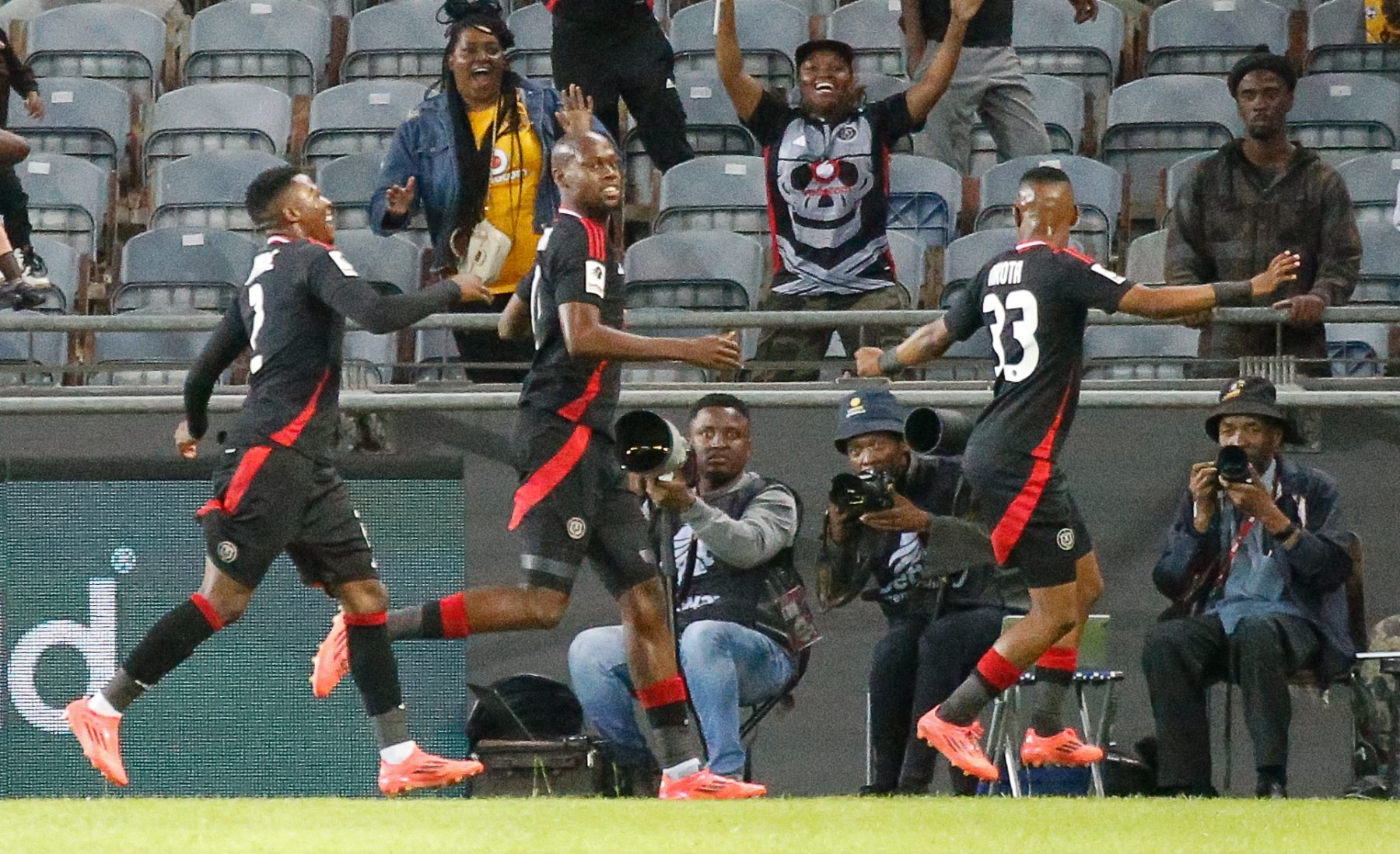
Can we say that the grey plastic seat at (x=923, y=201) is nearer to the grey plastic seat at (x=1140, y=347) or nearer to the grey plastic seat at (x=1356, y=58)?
the grey plastic seat at (x=1140, y=347)

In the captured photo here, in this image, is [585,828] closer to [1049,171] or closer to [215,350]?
[215,350]

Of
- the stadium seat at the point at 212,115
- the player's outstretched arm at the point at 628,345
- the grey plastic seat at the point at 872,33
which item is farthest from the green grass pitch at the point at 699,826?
the grey plastic seat at the point at 872,33

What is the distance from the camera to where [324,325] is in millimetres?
7133

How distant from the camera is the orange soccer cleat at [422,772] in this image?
278 inches

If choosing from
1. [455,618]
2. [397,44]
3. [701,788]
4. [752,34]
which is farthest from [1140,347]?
[397,44]

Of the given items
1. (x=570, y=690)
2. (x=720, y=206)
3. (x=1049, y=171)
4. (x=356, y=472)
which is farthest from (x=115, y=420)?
(x=1049, y=171)

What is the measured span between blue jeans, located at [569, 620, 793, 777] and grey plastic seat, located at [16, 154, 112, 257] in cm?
360

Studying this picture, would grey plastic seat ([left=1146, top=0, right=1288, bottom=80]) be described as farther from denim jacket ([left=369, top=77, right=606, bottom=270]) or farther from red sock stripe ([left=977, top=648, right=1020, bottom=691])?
red sock stripe ([left=977, top=648, right=1020, bottom=691])

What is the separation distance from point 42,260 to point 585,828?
546 centimetres

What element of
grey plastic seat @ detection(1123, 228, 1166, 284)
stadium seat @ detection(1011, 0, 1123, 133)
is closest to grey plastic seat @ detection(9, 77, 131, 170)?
stadium seat @ detection(1011, 0, 1123, 133)

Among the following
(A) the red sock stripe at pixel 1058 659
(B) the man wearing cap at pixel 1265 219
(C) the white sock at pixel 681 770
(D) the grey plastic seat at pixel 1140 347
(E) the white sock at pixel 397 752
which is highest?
(B) the man wearing cap at pixel 1265 219

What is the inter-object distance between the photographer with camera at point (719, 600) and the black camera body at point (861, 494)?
0.42 m

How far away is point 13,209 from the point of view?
9.81m

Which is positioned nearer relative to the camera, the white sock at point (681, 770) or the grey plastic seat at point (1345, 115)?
the white sock at point (681, 770)
